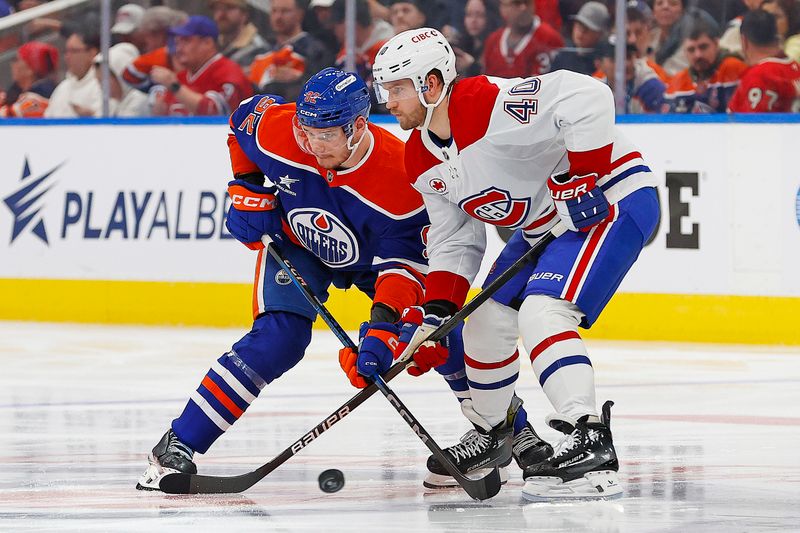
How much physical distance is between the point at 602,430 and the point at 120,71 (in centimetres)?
478

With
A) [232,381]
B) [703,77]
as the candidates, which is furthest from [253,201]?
[703,77]

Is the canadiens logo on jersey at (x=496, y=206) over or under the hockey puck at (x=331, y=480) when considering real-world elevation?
over

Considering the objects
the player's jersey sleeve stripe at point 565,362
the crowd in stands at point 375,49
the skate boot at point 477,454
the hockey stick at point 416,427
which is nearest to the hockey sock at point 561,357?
the player's jersey sleeve stripe at point 565,362

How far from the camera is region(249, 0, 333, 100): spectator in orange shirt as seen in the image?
6.80 metres

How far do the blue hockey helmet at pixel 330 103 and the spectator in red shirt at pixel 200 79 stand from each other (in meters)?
3.83

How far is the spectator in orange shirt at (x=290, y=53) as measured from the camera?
22.3 feet

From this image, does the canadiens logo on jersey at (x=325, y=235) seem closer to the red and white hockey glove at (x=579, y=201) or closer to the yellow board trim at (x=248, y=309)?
the red and white hockey glove at (x=579, y=201)

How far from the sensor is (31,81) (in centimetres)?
744

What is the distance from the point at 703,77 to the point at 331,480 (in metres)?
3.70

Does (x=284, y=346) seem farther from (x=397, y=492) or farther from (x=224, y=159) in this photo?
(x=224, y=159)

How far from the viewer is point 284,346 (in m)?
3.31

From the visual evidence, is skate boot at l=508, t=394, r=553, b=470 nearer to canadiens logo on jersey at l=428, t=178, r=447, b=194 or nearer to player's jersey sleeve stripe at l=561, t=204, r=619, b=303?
player's jersey sleeve stripe at l=561, t=204, r=619, b=303

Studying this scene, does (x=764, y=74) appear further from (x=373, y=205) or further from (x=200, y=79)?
(x=373, y=205)

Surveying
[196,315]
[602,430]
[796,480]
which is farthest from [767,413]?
[196,315]
